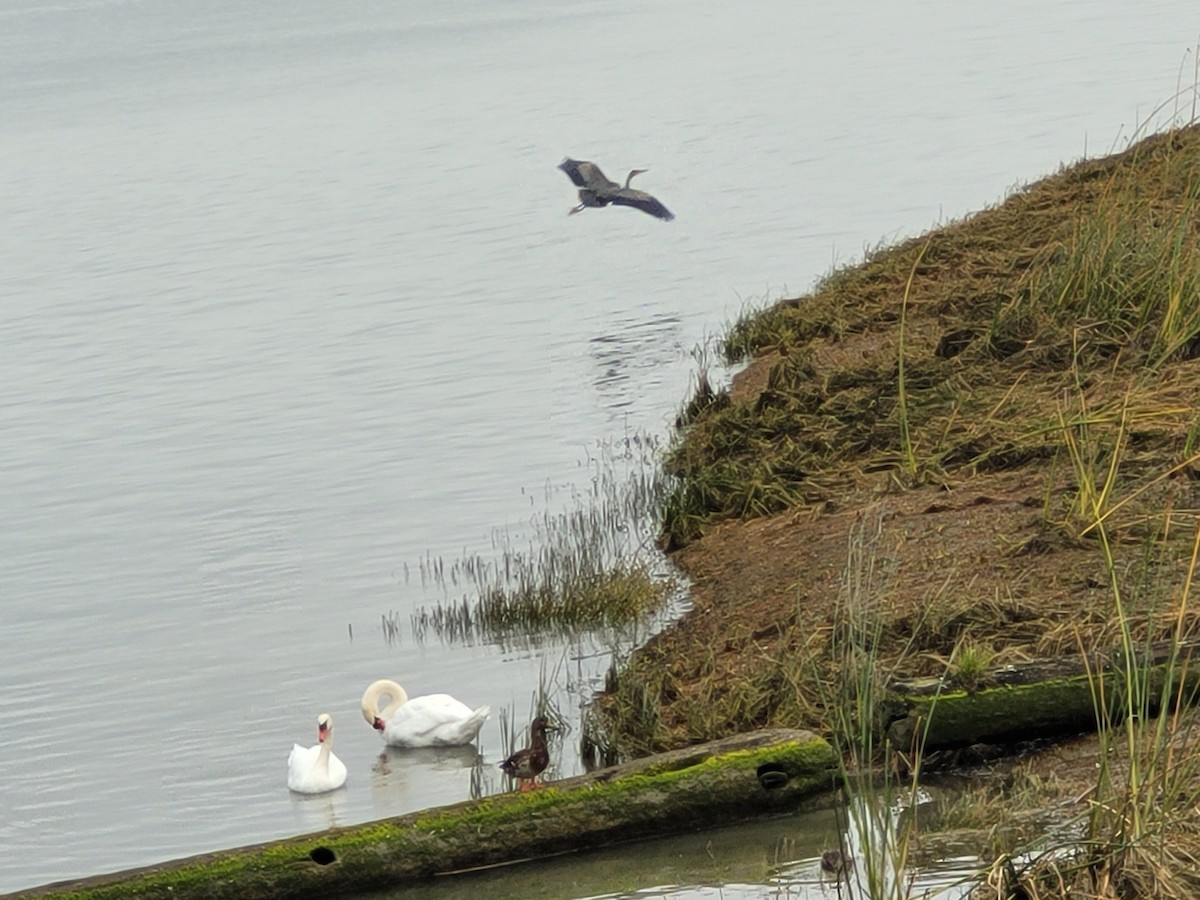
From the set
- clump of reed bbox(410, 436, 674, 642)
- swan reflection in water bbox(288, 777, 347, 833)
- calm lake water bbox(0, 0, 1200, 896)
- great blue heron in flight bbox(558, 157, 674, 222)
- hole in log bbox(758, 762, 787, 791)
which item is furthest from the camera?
great blue heron in flight bbox(558, 157, 674, 222)

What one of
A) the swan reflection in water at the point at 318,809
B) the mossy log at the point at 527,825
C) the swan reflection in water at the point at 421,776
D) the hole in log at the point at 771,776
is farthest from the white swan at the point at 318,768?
the hole in log at the point at 771,776

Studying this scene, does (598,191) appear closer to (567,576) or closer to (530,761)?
(567,576)

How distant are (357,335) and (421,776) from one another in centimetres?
1570

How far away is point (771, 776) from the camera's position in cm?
738

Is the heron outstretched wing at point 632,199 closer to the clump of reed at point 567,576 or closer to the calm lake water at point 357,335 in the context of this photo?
the calm lake water at point 357,335

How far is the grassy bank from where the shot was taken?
25.0 feet

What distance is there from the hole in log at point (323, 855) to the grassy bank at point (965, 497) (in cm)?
170

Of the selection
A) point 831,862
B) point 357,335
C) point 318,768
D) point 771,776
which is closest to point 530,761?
point 318,768

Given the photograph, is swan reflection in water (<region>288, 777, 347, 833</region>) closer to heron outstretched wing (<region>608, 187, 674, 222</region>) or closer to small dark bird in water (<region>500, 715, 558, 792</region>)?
small dark bird in water (<region>500, 715, 558, 792</region>)

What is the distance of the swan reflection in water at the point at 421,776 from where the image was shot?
29.6 ft

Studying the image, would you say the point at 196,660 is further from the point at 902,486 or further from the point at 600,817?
the point at 600,817

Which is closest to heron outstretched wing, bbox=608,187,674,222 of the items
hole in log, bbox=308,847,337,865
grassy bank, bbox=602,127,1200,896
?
grassy bank, bbox=602,127,1200,896

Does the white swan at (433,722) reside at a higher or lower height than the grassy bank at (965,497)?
lower

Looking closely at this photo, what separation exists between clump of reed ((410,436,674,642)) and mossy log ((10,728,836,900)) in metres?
3.40
